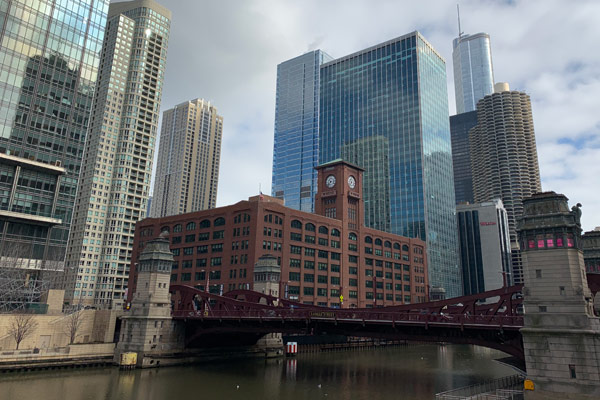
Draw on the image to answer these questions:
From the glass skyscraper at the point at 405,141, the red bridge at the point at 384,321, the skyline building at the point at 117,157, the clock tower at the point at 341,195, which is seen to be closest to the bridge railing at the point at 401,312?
the red bridge at the point at 384,321

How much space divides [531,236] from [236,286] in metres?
65.5

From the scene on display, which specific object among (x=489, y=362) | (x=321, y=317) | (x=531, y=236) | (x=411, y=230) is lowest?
(x=489, y=362)

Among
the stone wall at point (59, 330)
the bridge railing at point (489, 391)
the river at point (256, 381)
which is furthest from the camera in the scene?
the stone wall at point (59, 330)

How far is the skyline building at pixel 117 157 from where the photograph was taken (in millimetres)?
141875

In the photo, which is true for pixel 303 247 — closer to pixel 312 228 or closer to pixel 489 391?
pixel 312 228

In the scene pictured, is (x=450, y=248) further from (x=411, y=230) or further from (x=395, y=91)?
(x=395, y=91)

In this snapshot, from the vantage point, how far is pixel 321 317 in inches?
2112

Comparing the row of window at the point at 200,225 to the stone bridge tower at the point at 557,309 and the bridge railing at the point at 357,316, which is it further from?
the stone bridge tower at the point at 557,309

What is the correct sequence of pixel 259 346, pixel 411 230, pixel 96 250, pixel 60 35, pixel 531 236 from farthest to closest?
1. pixel 411 230
2. pixel 96 250
3. pixel 60 35
4. pixel 259 346
5. pixel 531 236

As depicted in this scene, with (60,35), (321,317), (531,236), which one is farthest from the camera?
(60,35)

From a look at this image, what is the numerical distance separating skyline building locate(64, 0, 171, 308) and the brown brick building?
2998cm

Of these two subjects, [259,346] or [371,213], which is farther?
[371,213]

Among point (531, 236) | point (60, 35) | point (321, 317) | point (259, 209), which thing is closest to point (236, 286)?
point (259, 209)

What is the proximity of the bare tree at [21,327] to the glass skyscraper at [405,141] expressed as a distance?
125 metres
